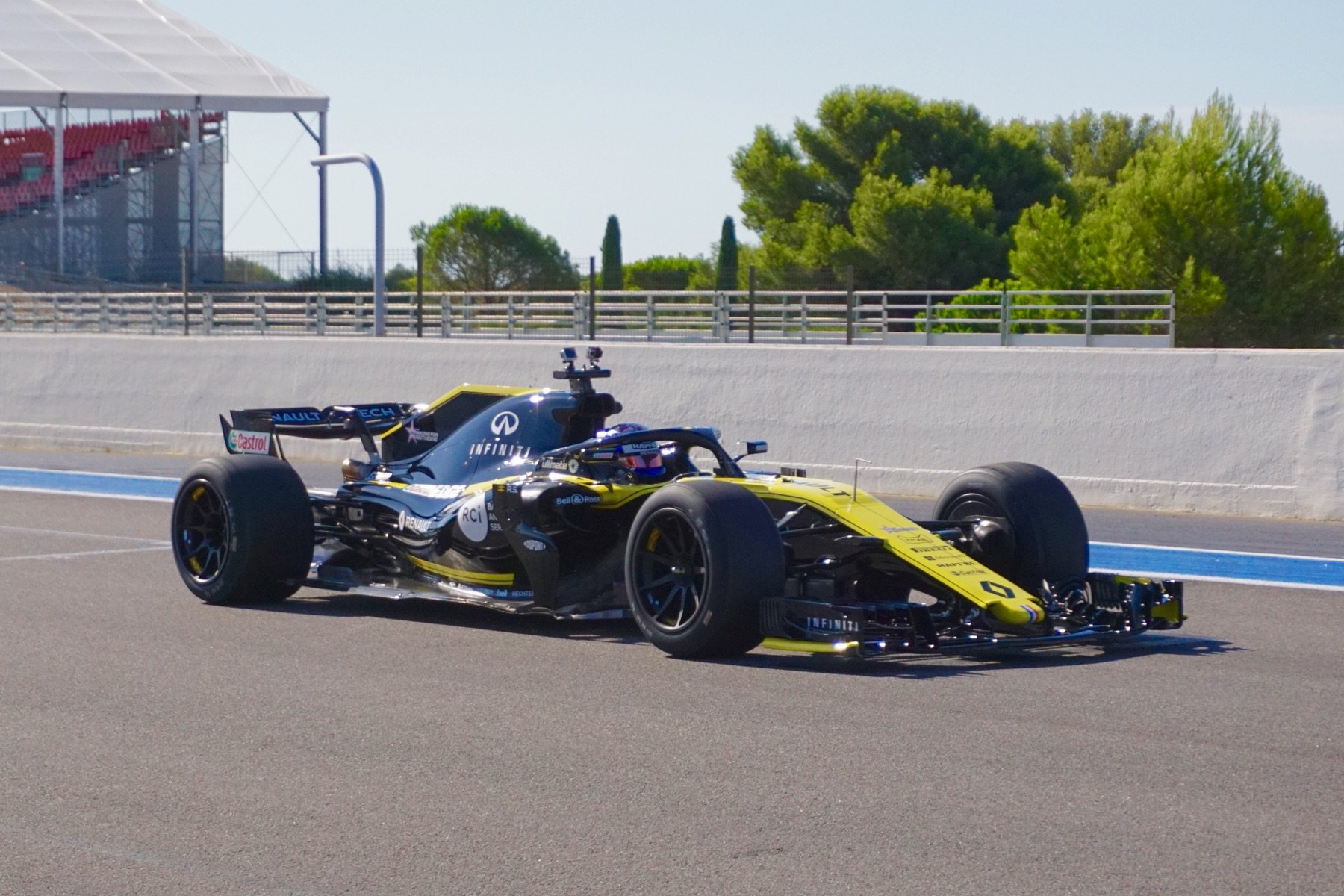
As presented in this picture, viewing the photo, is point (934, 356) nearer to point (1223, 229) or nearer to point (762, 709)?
point (762, 709)

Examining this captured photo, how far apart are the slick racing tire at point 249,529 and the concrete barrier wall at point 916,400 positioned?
23.5 ft

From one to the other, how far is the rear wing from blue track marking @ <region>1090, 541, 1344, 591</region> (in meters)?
4.51

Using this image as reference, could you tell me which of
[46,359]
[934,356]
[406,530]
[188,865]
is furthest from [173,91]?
[188,865]

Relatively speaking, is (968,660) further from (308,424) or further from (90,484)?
(90,484)

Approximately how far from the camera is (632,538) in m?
7.56

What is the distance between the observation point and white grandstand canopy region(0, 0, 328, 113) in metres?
55.2

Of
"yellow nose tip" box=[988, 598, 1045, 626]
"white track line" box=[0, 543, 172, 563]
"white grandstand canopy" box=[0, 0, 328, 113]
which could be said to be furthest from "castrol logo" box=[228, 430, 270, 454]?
"white grandstand canopy" box=[0, 0, 328, 113]

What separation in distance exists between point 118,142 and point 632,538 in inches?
2208

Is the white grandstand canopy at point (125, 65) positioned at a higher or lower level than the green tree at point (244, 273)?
higher

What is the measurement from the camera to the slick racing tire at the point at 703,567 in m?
7.11

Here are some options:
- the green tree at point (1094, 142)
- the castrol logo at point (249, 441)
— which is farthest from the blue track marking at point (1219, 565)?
the green tree at point (1094, 142)

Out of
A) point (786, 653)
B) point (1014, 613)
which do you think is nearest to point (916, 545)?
point (1014, 613)

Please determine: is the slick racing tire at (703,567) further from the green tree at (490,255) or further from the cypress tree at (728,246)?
the cypress tree at (728,246)

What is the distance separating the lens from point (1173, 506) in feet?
45.1
